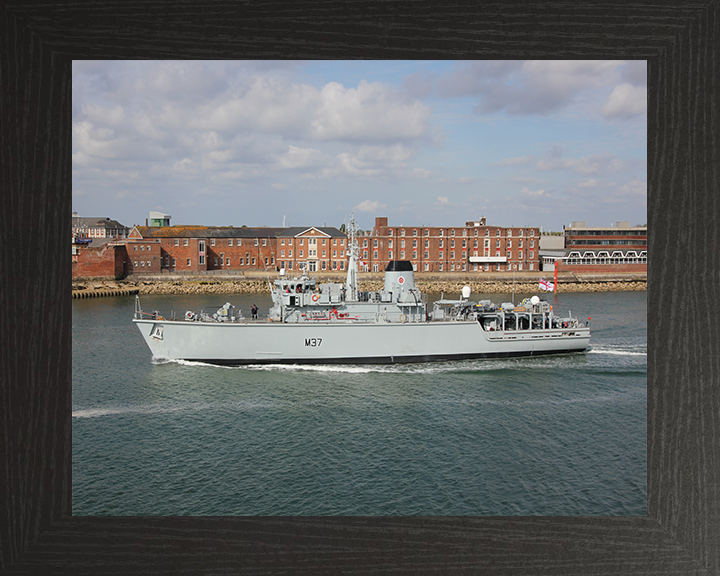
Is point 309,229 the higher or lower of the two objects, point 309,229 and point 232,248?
the higher

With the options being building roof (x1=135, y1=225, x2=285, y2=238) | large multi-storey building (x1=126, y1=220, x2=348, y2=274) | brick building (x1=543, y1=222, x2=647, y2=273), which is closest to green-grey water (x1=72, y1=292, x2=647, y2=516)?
large multi-storey building (x1=126, y1=220, x2=348, y2=274)

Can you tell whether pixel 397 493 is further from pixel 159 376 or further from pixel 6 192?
pixel 159 376

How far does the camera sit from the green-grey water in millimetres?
8742

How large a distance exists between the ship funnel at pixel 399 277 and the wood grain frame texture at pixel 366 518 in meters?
18.6

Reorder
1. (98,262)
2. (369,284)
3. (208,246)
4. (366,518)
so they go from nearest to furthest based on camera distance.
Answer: (366,518) < (369,284) < (98,262) < (208,246)

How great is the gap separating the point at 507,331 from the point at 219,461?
12.9 meters

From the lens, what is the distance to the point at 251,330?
62.0 feet

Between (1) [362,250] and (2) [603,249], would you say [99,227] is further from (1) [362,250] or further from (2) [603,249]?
(2) [603,249]

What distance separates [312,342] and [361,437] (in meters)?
7.43

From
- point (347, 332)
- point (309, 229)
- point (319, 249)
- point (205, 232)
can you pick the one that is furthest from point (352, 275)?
point (205, 232)

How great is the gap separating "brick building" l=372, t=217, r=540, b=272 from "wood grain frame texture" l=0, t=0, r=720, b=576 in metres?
40.3

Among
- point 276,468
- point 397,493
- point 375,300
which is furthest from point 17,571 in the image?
point 375,300

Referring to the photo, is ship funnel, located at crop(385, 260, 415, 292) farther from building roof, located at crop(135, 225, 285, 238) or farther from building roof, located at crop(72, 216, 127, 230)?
building roof, located at crop(72, 216, 127, 230)

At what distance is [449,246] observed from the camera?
44.6 meters
